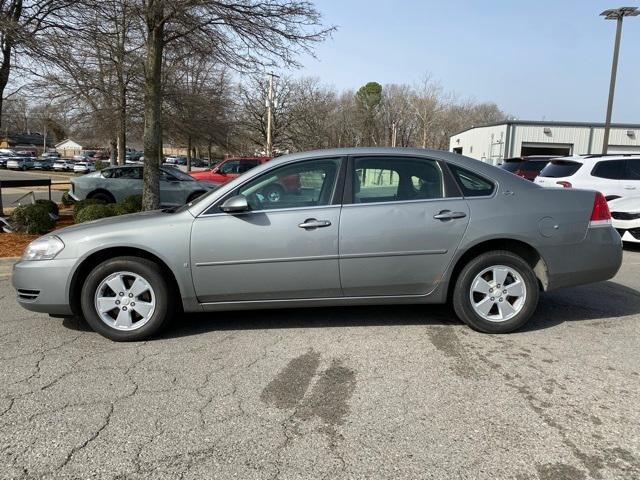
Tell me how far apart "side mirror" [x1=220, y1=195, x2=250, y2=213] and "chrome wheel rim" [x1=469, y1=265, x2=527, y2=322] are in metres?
2.07

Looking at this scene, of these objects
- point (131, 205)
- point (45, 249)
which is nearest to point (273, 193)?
point (45, 249)

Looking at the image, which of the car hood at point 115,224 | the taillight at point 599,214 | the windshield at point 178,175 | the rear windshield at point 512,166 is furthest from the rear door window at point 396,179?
the rear windshield at point 512,166

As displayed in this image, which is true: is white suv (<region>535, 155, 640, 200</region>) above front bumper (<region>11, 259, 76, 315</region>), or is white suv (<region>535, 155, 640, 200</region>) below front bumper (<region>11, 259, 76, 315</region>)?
above

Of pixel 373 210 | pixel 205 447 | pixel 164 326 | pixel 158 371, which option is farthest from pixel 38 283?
pixel 373 210

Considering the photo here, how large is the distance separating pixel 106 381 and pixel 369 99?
47158 mm

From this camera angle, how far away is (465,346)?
423cm

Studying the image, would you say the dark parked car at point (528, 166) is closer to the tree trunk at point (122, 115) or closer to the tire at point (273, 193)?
the tire at point (273, 193)

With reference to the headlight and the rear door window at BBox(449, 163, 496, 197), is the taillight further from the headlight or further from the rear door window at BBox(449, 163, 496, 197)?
the headlight

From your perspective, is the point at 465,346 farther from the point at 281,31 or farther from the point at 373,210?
the point at 281,31

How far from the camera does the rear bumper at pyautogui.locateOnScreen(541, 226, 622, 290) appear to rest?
14.6 feet

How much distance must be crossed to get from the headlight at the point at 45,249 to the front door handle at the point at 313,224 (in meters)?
2.06

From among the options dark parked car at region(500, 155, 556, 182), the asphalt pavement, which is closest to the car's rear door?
dark parked car at region(500, 155, 556, 182)

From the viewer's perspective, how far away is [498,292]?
4445 mm

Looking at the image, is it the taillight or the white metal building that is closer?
the taillight
